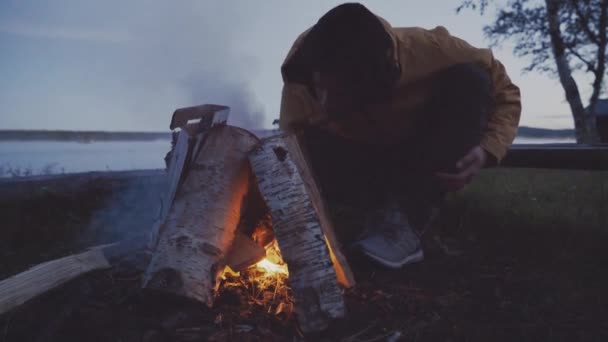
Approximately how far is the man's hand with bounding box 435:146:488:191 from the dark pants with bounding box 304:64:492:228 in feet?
0.10

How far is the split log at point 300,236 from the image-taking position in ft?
5.46

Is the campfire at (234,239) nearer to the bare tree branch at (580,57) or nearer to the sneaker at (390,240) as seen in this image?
the sneaker at (390,240)

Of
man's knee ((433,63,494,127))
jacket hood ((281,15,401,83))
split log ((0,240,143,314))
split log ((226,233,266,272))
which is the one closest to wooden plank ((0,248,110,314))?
split log ((0,240,143,314))

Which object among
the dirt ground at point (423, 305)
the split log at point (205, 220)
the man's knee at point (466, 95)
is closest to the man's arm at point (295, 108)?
the split log at point (205, 220)

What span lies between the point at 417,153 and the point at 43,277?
182 centimetres

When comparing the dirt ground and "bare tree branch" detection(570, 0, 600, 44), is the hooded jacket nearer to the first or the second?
the dirt ground

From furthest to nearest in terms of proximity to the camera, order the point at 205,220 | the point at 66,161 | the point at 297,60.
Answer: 1. the point at 66,161
2. the point at 297,60
3. the point at 205,220

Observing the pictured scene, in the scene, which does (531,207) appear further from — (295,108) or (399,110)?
(295,108)

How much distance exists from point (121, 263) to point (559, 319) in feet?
6.51

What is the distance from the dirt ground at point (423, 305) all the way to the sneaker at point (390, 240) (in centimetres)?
6

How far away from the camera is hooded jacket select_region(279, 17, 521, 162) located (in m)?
2.33

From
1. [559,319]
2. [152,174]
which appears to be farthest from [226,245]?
[152,174]

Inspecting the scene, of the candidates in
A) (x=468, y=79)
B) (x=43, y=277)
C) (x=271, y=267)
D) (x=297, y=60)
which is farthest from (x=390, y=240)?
(x=43, y=277)

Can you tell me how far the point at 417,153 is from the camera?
2.46 meters
